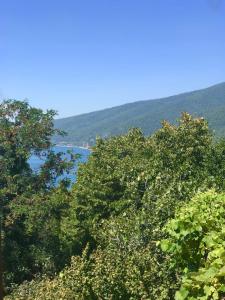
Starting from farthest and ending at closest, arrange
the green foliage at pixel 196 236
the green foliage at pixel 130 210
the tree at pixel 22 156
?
1. the tree at pixel 22 156
2. the green foliage at pixel 130 210
3. the green foliage at pixel 196 236

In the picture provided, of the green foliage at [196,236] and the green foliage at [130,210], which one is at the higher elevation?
the green foliage at [196,236]

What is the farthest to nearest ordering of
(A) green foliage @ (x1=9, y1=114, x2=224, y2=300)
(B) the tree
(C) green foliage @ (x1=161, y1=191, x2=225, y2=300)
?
(B) the tree
(A) green foliage @ (x1=9, y1=114, x2=224, y2=300)
(C) green foliage @ (x1=161, y1=191, x2=225, y2=300)

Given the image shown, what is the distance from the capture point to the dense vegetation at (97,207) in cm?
1903

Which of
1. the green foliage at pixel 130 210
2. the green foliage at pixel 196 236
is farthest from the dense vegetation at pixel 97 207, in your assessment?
the green foliage at pixel 196 236

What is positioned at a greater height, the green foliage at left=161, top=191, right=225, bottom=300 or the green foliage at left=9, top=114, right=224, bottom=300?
the green foliage at left=161, top=191, right=225, bottom=300

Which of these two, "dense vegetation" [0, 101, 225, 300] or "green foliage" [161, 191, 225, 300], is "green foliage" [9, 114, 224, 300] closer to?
"dense vegetation" [0, 101, 225, 300]

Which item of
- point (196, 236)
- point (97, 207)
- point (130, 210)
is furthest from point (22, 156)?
point (196, 236)

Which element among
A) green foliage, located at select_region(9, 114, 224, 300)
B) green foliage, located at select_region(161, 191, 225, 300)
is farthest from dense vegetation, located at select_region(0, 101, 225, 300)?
green foliage, located at select_region(161, 191, 225, 300)

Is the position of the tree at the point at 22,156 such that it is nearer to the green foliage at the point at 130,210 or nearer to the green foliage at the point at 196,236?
the green foliage at the point at 130,210

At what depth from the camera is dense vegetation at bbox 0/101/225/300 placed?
62.4 ft

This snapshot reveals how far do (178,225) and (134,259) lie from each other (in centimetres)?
676

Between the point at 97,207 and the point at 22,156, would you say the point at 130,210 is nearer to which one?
the point at 97,207

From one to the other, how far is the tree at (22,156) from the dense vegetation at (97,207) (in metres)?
0.09

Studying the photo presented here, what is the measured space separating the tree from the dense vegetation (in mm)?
91
